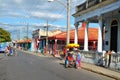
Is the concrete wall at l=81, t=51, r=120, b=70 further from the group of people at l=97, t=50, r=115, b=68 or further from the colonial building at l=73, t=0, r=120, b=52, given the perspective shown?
the colonial building at l=73, t=0, r=120, b=52

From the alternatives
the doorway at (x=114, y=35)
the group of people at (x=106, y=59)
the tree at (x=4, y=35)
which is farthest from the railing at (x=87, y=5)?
the tree at (x=4, y=35)

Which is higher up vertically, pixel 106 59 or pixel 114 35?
pixel 114 35

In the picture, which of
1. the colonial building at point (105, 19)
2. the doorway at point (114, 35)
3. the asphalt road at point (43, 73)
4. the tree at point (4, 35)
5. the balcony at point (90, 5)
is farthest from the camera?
the tree at point (4, 35)

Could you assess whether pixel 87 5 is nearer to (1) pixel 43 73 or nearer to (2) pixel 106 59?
(2) pixel 106 59

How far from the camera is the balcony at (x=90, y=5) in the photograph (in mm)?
30155

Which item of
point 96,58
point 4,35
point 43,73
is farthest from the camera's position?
point 4,35

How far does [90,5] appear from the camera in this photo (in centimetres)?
3541

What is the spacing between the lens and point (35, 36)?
103 metres

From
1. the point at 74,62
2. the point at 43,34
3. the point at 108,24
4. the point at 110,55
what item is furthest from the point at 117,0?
the point at 43,34

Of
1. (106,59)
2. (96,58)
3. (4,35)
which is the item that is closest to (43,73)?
(106,59)

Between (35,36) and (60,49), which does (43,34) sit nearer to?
(35,36)

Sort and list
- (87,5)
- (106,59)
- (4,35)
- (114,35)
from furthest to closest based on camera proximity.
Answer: (4,35) < (87,5) < (114,35) < (106,59)

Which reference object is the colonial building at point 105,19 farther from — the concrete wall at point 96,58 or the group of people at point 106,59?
the group of people at point 106,59

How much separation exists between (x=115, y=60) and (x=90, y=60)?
7.53 metres
